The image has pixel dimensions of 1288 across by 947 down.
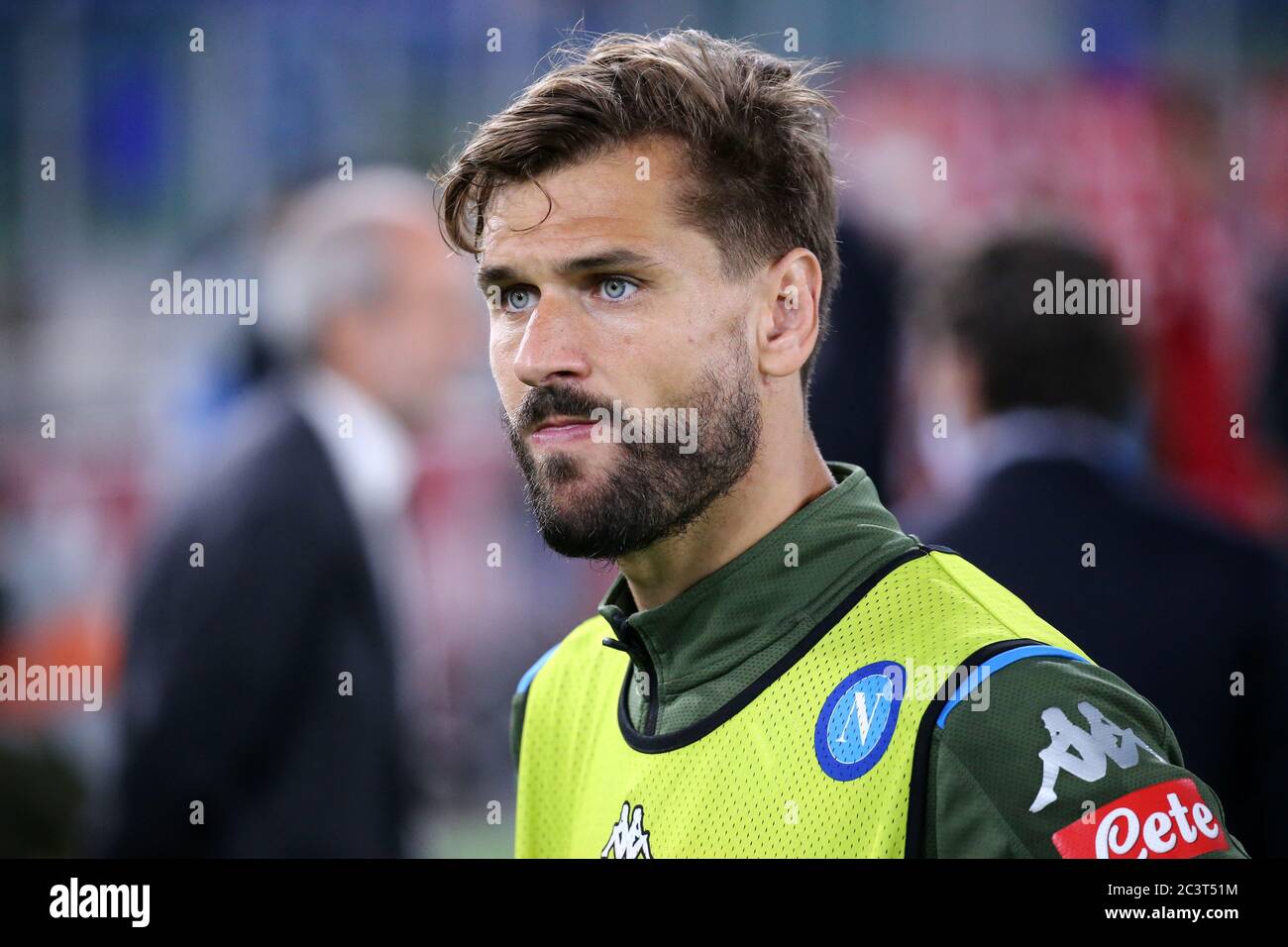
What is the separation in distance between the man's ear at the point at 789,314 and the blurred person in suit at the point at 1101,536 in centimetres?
87

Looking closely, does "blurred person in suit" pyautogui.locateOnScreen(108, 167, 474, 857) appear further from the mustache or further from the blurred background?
the mustache

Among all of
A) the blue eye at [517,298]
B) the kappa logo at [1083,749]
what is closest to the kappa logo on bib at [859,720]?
the kappa logo at [1083,749]

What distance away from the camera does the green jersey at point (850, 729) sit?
1.59 metres

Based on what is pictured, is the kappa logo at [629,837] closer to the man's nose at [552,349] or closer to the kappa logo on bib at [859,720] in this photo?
the kappa logo on bib at [859,720]

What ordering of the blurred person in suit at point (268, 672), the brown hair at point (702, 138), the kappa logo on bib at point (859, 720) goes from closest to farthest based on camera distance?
1. the kappa logo on bib at point (859, 720)
2. the brown hair at point (702, 138)
3. the blurred person in suit at point (268, 672)

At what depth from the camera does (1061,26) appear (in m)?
6.98

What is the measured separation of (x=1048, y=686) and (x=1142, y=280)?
5616 mm

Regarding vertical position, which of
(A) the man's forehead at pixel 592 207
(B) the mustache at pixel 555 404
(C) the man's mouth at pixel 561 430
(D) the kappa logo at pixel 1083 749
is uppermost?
(A) the man's forehead at pixel 592 207

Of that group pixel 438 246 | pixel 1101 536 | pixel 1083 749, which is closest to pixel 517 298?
pixel 1083 749

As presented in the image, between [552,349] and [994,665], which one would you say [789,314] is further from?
[994,665]

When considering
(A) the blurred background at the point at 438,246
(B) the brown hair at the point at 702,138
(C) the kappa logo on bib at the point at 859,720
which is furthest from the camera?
(A) the blurred background at the point at 438,246

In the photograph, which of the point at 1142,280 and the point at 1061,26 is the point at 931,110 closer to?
the point at 1061,26

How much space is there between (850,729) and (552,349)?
0.63 metres
